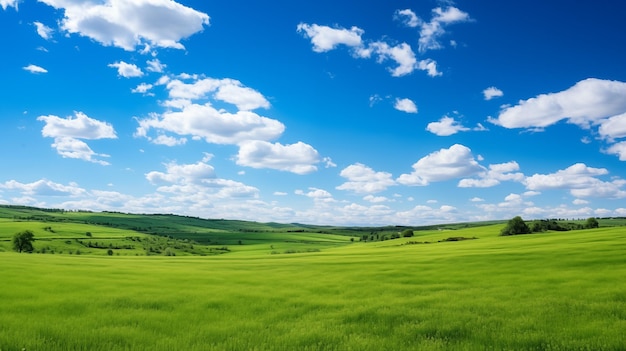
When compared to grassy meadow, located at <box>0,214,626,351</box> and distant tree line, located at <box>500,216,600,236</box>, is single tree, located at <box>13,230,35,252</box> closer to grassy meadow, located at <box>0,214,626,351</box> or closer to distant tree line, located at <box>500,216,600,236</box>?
grassy meadow, located at <box>0,214,626,351</box>

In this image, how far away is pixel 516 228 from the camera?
108125mm

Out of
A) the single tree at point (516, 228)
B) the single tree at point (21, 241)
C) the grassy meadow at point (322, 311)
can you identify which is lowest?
the single tree at point (21, 241)

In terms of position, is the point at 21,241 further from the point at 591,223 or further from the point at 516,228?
the point at 591,223

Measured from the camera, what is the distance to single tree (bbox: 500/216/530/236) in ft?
352

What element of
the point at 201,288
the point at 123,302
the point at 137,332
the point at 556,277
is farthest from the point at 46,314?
the point at 556,277

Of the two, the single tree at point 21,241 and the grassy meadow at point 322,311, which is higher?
the grassy meadow at point 322,311

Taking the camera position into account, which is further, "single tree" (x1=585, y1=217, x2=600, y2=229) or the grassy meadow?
"single tree" (x1=585, y1=217, x2=600, y2=229)

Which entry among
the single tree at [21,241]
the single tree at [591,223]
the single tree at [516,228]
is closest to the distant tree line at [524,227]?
the single tree at [516,228]

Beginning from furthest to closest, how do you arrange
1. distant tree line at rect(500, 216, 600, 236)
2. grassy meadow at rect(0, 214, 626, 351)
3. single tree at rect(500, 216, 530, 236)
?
distant tree line at rect(500, 216, 600, 236)
single tree at rect(500, 216, 530, 236)
grassy meadow at rect(0, 214, 626, 351)

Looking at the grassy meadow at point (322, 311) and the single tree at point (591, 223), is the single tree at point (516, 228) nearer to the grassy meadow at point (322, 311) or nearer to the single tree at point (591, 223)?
the single tree at point (591, 223)

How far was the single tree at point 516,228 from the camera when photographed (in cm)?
10738

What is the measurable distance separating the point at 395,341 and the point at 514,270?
1967 centimetres

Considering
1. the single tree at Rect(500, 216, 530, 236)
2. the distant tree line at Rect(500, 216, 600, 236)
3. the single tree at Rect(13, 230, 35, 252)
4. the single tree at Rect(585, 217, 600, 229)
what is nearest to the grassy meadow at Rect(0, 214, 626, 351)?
the single tree at Rect(500, 216, 530, 236)

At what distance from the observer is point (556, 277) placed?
86.2ft
